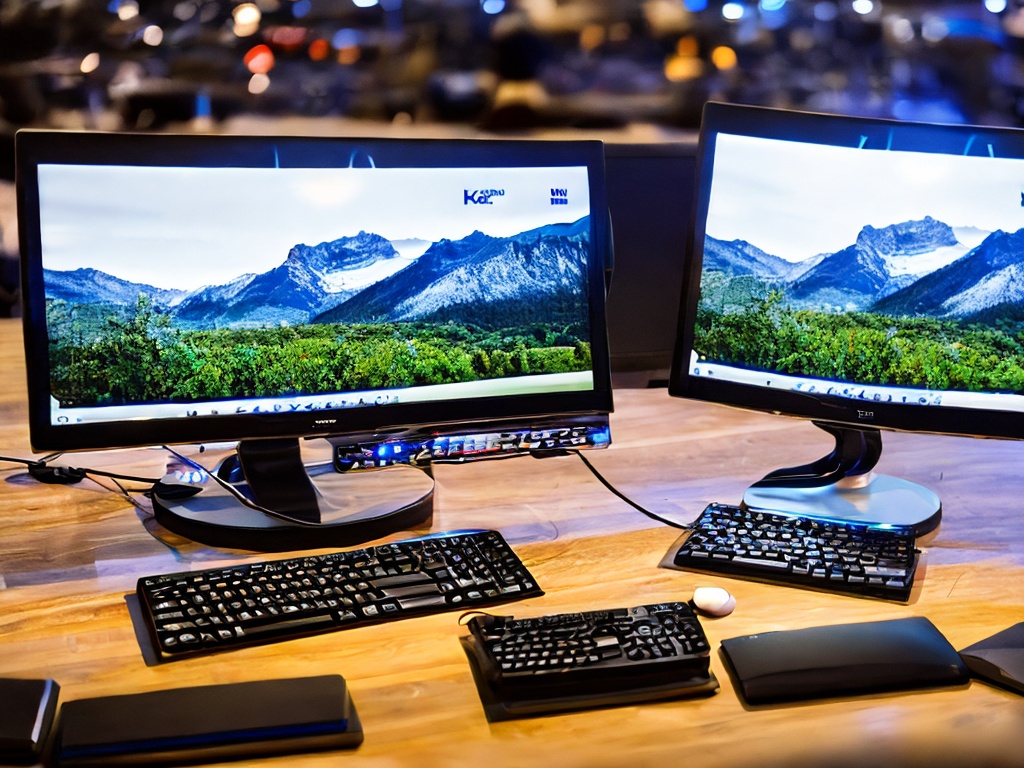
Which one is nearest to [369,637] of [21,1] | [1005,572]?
[1005,572]

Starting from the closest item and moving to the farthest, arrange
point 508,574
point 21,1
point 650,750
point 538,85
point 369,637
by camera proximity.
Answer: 1. point 650,750
2. point 369,637
3. point 508,574
4. point 21,1
5. point 538,85

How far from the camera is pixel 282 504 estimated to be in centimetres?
136

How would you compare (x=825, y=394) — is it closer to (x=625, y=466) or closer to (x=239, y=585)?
(x=625, y=466)

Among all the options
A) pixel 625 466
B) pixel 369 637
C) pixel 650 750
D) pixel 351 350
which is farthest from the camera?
pixel 625 466

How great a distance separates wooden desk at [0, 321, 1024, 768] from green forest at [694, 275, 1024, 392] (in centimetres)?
20

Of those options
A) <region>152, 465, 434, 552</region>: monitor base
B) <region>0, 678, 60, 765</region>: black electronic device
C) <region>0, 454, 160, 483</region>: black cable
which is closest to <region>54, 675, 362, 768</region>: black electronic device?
<region>0, 678, 60, 765</region>: black electronic device

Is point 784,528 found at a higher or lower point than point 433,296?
lower

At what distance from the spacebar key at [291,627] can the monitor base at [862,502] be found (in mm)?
622

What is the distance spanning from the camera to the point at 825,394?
1449 millimetres

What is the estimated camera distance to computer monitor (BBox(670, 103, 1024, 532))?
141 cm

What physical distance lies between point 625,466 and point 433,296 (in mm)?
437

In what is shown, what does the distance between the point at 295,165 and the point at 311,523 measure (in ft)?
1.47

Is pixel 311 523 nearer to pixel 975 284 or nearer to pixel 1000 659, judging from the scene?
pixel 1000 659

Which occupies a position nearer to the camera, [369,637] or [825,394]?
[369,637]
